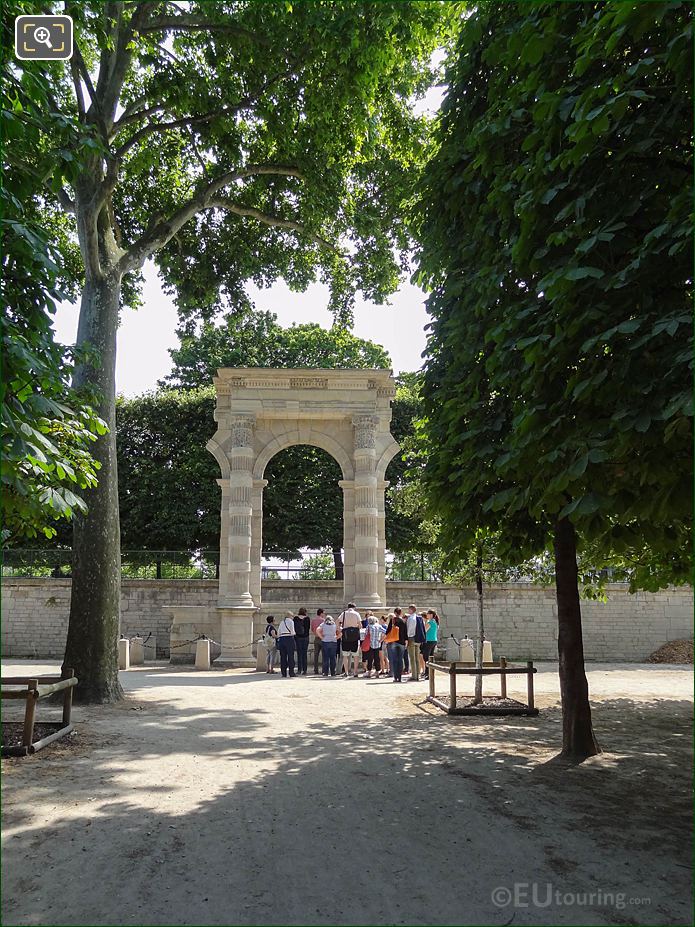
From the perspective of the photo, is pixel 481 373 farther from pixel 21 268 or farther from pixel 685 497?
pixel 21 268

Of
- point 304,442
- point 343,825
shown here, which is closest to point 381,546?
point 304,442

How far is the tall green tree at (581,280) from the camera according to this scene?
13.4 ft

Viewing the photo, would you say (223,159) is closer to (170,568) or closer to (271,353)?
(170,568)

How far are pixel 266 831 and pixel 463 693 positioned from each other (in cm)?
831

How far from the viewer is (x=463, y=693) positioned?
40.5 ft

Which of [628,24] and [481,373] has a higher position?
[628,24]

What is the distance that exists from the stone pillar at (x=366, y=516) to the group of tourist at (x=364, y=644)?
3.50 metres

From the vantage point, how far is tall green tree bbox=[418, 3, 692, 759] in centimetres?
409

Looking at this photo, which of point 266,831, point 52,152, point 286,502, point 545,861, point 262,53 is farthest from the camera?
point 286,502

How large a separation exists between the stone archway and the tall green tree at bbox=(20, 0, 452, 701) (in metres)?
5.73

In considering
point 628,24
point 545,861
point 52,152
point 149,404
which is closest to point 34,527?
point 52,152

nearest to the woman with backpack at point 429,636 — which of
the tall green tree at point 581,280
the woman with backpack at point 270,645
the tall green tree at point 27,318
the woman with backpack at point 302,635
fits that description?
the woman with backpack at point 302,635

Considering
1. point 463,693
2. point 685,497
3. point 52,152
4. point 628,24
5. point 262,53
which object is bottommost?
point 463,693

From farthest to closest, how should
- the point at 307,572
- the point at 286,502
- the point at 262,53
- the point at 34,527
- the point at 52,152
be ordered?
the point at 286,502 < the point at 307,572 < the point at 262,53 < the point at 34,527 < the point at 52,152
